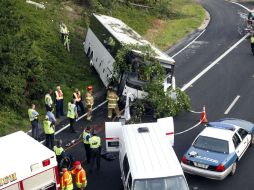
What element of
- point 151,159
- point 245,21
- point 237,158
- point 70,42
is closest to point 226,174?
point 237,158

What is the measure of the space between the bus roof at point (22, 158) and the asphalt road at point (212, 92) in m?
3.24

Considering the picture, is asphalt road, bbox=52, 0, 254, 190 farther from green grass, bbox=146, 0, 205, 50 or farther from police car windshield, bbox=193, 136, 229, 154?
green grass, bbox=146, 0, 205, 50

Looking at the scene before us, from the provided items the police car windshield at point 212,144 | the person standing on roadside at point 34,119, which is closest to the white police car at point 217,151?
the police car windshield at point 212,144

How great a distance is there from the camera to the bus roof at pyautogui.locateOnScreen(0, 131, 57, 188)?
41.5ft

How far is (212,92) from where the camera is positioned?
2445 cm

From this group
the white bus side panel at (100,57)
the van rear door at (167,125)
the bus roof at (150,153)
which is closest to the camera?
the bus roof at (150,153)

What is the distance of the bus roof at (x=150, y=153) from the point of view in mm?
13188

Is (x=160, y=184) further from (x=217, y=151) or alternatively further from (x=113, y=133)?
(x=217, y=151)

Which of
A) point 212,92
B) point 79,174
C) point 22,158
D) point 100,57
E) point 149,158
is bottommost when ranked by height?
point 212,92

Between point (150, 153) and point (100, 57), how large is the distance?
Result: 37.4ft

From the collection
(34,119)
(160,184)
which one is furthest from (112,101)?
(160,184)

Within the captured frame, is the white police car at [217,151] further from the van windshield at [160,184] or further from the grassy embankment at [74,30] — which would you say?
the grassy embankment at [74,30]

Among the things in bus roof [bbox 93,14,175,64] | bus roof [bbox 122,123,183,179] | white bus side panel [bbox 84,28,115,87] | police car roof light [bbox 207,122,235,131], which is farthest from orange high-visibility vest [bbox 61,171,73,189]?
white bus side panel [bbox 84,28,115,87]

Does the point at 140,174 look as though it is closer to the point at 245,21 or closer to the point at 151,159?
the point at 151,159
